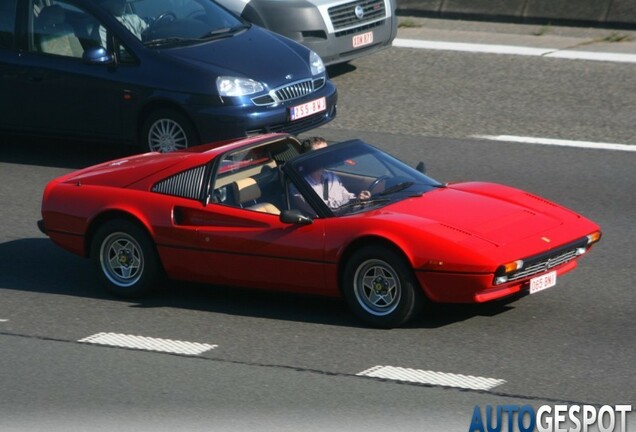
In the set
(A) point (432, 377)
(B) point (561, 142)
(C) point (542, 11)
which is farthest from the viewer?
(C) point (542, 11)

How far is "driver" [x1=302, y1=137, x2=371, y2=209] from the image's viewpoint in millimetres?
9031

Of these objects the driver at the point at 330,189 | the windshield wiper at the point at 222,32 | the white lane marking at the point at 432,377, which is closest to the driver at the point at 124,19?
the windshield wiper at the point at 222,32

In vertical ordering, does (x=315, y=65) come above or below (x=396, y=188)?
above

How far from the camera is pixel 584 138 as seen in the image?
1390cm

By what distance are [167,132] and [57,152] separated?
1.72 meters

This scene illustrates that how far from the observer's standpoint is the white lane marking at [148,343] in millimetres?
8484

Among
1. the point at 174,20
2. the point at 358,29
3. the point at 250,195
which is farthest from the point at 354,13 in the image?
the point at 250,195

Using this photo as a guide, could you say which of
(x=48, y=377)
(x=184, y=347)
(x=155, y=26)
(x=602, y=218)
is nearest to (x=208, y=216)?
(x=184, y=347)

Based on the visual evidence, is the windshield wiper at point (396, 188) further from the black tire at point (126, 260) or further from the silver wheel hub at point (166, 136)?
the silver wheel hub at point (166, 136)

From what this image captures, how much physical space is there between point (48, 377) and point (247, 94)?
5.31 metres

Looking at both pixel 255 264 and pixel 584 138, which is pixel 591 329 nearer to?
pixel 255 264

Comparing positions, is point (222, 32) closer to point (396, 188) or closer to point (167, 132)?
point (167, 132)

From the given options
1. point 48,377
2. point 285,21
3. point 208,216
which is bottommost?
point 48,377

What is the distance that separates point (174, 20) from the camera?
540 inches
